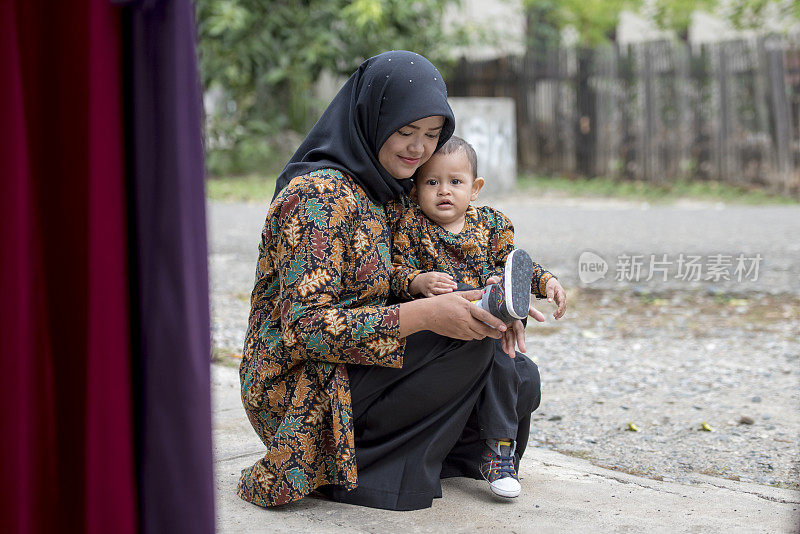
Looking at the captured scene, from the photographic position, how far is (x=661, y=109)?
12078 millimetres

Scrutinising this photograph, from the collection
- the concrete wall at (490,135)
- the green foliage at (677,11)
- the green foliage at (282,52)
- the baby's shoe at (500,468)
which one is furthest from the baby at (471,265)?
the green foliage at (677,11)

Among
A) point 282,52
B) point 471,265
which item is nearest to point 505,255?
point 471,265

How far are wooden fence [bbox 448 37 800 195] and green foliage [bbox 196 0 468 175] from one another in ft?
4.75

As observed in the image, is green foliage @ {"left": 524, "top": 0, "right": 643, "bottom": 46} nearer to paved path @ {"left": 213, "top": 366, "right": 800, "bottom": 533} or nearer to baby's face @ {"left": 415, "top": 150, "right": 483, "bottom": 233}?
baby's face @ {"left": 415, "top": 150, "right": 483, "bottom": 233}

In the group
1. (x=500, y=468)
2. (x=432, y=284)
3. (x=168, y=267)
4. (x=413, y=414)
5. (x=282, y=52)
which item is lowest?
(x=500, y=468)

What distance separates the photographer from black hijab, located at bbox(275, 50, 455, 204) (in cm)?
252

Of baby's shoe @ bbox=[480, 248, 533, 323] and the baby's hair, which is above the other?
the baby's hair

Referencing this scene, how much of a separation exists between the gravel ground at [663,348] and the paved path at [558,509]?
285 millimetres

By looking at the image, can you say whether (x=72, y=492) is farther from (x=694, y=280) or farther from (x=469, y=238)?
(x=694, y=280)

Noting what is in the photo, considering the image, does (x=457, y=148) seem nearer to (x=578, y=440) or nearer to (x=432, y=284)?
(x=432, y=284)

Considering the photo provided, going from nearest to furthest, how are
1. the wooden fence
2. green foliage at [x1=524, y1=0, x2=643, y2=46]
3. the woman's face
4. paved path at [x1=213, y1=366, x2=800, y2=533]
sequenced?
paved path at [x1=213, y1=366, x2=800, y2=533], the woman's face, the wooden fence, green foliage at [x1=524, y1=0, x2=643, y2=46]

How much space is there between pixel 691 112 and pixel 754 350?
7.57 m

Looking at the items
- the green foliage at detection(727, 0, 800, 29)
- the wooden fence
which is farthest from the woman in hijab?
the green foliage at detection(727, 0, 800, 29)

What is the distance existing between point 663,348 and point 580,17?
11293 millimetres
